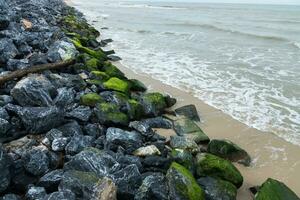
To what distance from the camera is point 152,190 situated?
4586mm

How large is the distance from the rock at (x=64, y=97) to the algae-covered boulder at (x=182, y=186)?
3.19 m

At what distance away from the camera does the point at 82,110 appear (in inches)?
273

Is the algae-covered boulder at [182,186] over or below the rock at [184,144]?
over

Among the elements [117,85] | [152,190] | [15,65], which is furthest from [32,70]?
[152,190]

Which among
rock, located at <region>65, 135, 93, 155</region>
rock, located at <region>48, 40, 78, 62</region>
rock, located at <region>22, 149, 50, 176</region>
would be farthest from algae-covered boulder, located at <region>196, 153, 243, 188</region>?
rock, located at <region>48, 40, 78, 62</region>

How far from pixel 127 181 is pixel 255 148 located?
3.18m

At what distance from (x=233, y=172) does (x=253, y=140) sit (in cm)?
194

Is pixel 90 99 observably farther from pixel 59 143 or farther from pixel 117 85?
pixel 59 143

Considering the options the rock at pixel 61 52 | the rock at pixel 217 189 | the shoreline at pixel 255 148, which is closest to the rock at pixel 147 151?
the rock at pixel 217 189

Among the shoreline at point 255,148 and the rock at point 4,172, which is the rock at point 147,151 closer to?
the shoreline at point 255,148

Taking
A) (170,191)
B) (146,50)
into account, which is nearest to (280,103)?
(170,191)

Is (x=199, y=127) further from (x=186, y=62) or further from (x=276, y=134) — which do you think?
(x=186, y=62)

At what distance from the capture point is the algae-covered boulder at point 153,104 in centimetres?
793

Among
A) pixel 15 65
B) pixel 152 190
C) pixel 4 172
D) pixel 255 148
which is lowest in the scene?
pixel 255 148
